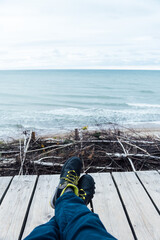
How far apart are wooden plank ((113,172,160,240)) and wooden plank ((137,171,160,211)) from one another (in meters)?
0.05

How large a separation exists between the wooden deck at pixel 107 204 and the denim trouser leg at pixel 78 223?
0.38m

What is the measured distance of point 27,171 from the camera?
8.78ft

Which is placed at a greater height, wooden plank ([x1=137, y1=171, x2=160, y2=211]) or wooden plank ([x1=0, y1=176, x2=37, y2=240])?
wooden plank ([x1=137, y1=171, x2=160, y2=211])

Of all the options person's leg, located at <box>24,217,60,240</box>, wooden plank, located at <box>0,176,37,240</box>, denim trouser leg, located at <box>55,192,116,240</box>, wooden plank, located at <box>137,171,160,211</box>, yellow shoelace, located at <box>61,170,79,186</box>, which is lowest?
wooden plank, located at <box>0,176,37,240</box>

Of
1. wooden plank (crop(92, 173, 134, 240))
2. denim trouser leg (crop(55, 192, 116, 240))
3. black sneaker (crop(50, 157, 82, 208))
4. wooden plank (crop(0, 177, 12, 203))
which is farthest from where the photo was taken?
wooden plank (crop(0, 177, 12, 203))

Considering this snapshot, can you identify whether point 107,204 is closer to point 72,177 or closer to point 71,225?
point 72,177

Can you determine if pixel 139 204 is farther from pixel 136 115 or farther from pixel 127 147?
pixel 136 115

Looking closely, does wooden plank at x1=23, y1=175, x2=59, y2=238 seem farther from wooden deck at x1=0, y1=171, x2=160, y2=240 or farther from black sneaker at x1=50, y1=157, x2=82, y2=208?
black sneaker at x1=50, y1=157, x2=82, y2=208

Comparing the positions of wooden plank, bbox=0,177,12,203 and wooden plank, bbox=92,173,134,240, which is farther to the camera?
wooden plank, bbox=0,177,12,203

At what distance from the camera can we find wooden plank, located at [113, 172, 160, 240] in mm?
1524

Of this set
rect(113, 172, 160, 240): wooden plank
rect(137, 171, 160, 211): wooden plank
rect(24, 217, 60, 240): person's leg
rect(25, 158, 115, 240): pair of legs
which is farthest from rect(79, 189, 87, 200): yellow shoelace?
rect(137, 171, 160, 211): wooden plank

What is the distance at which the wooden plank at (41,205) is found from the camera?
1.60 metres

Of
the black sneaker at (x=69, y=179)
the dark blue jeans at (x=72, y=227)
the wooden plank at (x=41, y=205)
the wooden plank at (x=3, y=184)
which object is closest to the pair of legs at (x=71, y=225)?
the dark blue jeans at (x=72, y=227)
